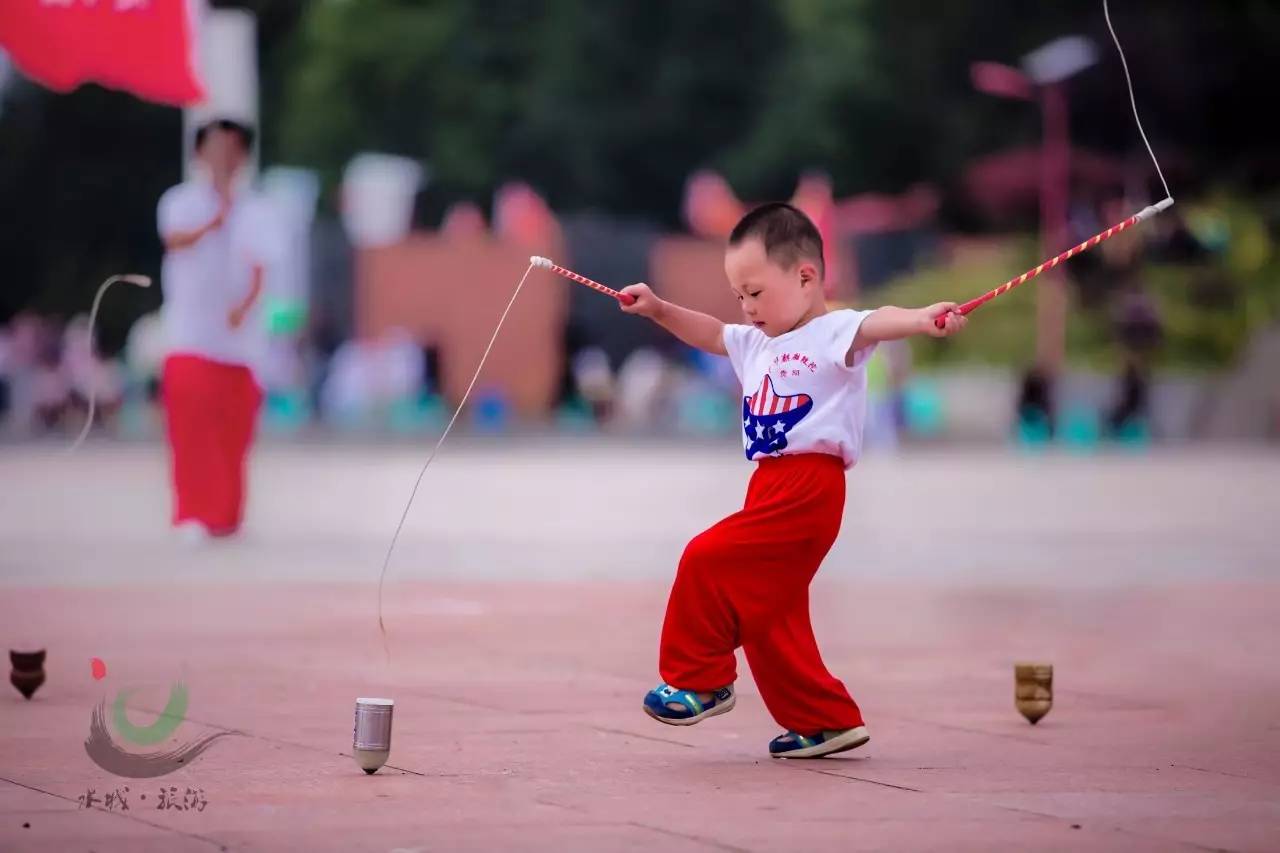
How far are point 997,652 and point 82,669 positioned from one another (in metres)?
3.37

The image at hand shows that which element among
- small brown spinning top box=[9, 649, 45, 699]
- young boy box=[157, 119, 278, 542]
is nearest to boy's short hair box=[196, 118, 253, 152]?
young boy box=[157, 119, 278, 542]

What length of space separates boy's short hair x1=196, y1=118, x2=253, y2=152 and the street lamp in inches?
1177

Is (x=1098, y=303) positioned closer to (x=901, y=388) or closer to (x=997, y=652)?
(x=901, y=388)

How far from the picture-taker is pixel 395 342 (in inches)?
1756

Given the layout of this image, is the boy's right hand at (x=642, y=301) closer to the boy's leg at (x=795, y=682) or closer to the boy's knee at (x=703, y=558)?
the boy's knee at (x=703, y=558)

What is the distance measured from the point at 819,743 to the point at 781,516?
599 millimetres

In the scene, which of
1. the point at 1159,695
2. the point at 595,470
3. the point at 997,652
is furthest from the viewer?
the point at 595,470

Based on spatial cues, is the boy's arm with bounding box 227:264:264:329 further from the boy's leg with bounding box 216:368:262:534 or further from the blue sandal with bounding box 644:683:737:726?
the blue sandal with bounding box 644:683:737:726

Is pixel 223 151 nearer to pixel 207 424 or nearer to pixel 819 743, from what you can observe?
pixel 207 424

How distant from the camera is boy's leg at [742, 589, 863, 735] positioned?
6574 mm

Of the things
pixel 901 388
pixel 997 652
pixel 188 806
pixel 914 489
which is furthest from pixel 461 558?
pixel 901 388

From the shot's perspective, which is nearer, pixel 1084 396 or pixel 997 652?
pixel 997 652

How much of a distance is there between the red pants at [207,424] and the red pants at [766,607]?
26.2 feet

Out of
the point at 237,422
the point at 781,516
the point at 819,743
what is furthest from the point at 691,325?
the point at 237,422
